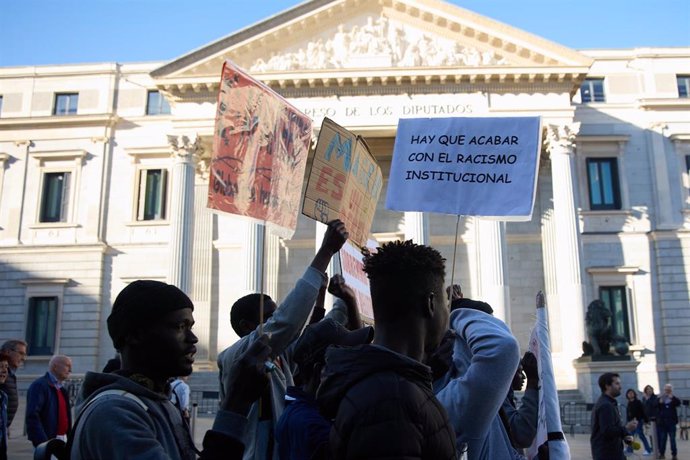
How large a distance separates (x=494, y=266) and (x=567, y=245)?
293 cm

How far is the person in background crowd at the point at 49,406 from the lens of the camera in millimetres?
7207

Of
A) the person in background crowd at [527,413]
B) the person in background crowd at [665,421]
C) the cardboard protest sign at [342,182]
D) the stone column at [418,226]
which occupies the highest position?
the stone column at [418,226]

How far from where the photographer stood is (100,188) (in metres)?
31.1

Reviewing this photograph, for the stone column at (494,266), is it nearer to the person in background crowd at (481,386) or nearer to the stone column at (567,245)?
the stone column at (567,245)

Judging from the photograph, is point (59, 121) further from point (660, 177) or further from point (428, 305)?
point (428, 305)

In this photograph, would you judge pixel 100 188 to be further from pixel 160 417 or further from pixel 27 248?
pixel 160 417

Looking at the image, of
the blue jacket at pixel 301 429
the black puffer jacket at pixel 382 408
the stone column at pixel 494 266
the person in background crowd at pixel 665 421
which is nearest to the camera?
the black puffer jacket at pixel 382 408

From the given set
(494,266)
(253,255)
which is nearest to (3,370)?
(253,255)

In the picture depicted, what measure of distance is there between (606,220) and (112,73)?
23112 mm

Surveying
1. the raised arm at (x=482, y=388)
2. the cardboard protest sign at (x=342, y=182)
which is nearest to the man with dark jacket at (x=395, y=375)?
the raised arm at (x=482, y=388)


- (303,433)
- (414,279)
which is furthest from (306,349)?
(414,279)

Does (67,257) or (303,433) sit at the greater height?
(67,257)

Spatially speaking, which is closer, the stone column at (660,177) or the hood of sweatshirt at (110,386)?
the hood of sweatshirt at (110,386)

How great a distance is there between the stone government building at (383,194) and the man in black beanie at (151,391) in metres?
23.7
